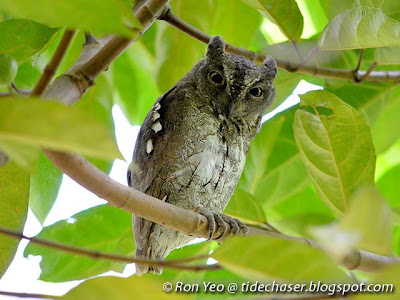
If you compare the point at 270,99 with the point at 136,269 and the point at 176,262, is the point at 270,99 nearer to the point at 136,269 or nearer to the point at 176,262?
the point at 136,269

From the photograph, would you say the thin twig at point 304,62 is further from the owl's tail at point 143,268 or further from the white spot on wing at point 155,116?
the owl's tail at point 143,268

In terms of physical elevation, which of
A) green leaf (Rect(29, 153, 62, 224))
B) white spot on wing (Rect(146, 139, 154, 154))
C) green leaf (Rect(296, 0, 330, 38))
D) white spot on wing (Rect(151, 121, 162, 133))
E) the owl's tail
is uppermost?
green leaf (Rect(296, 0, 330, 38))

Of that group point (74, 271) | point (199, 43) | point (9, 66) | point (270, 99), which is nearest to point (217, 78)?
point (270, 99)

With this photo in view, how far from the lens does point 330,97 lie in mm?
2141

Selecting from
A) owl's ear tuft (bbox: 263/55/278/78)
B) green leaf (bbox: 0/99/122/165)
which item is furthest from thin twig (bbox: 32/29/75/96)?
owl's ear tuft (bbox: 263/55/278/78)

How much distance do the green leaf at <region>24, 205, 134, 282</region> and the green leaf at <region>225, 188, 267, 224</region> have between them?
563 mm

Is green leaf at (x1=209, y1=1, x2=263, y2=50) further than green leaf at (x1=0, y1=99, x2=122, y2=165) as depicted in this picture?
Yes

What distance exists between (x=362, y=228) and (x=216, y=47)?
85.9 inches

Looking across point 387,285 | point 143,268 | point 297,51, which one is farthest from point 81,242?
point 387,285

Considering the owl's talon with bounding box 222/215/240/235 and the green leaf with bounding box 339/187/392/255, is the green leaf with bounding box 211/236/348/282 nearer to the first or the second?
the green leaf with bounding box 339/187/392/255

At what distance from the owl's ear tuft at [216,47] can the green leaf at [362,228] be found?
167 centimetres

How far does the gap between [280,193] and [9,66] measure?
1.71 metres

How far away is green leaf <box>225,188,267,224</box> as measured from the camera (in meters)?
2.34

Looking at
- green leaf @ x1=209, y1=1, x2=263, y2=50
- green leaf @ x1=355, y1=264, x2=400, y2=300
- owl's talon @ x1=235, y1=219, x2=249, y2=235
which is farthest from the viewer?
green leaf @ x1=209, y1=1, x2=263, y2=50
